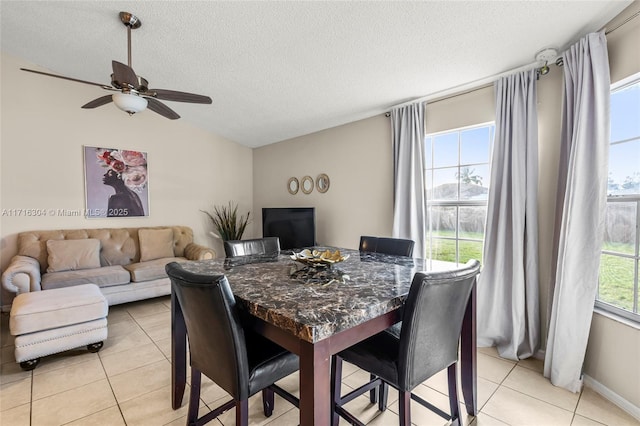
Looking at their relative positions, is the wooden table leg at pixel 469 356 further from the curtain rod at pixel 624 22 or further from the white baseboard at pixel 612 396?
the curtain rod at pixel 624 22

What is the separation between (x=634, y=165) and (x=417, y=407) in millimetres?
2149

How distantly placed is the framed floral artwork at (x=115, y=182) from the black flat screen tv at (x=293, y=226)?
6.61ft

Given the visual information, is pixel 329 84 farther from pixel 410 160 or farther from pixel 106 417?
pixel 106 417

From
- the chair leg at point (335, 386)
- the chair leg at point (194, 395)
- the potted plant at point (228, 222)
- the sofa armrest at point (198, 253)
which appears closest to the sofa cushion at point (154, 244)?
the sofa armrest at point (198, 253)

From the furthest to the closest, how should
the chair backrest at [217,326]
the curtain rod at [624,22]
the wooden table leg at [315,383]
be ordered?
the curtain rod at [624,22]
the chair backrest at [217,326]
the wooden table leg at [315,383]

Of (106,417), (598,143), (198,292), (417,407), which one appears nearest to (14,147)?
(106,417)

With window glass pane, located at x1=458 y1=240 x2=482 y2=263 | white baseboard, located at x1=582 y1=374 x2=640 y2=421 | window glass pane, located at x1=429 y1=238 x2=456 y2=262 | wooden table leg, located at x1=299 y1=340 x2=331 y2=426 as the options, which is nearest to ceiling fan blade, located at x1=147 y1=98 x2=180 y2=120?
wooden table leg, located at x1=299 y1=340 x2=331 y2=426

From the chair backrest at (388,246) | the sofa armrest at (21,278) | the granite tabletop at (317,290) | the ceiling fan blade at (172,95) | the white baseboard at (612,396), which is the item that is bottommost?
the white baseboard at (612,396)

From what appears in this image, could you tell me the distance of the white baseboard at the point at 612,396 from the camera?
177 centimetres

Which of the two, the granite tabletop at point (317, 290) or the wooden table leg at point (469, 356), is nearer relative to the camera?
the granite tabletop at point (317, 290)

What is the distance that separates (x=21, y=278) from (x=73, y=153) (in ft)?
6.24

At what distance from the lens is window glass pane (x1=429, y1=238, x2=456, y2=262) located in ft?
10.3

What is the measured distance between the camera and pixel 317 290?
49.8 inches

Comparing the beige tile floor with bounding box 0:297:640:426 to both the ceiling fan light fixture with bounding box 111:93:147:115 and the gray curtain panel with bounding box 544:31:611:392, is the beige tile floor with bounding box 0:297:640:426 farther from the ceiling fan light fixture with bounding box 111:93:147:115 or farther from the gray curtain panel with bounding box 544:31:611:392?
the ceiling fan light fixture with bounding box 111:93:147:115
